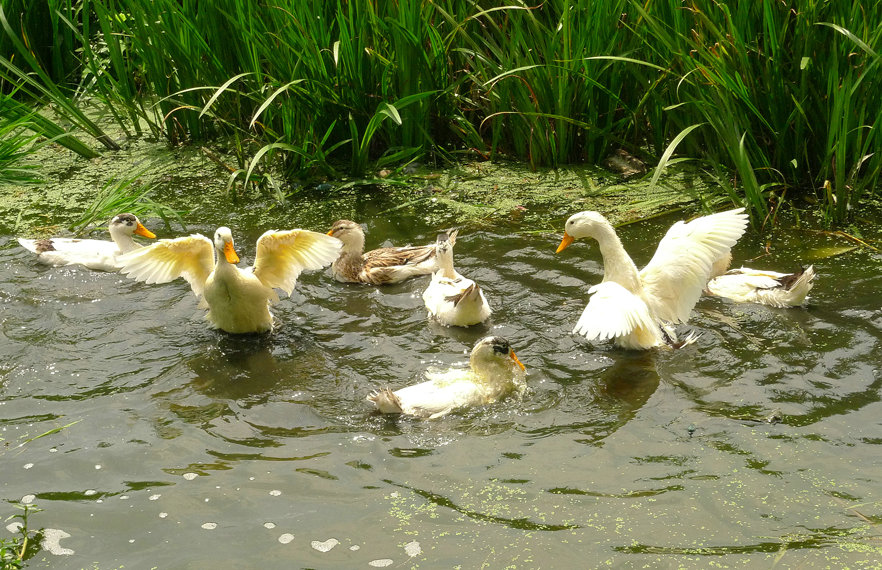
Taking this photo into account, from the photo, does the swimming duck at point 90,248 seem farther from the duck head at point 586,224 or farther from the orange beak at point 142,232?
the duck head at point 586,224

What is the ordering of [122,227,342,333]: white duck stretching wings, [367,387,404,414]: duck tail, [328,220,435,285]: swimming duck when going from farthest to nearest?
[328,220,435,285]: swimming duck < [122,227,342,333]: white duck stretching wings < [367,387,404,414]: duck tail

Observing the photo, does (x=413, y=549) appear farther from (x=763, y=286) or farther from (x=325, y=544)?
(x=763, y=286)

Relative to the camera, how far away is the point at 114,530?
386cm

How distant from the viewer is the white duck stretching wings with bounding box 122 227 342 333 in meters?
5.81

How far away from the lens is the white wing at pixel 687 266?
223 inches

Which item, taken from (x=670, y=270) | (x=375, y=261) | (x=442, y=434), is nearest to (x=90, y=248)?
(x=375, y=261)

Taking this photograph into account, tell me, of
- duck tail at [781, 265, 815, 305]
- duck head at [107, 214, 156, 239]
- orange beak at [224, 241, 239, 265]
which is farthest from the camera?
duck head at [107, 214, 156, 239]

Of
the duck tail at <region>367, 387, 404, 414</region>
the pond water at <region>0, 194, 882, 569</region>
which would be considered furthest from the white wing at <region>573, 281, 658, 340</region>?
the duck tail at <region>367, 387, 404, 414</region>

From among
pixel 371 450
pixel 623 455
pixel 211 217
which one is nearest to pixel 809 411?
pixel 623 455

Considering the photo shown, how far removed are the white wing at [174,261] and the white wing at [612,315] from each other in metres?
2.56

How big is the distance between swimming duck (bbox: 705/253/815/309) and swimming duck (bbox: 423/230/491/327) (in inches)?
62.4

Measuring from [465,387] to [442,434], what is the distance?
0.37m

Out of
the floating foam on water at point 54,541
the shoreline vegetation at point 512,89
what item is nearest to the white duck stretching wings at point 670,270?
the shoreline vegetation at point 512,89

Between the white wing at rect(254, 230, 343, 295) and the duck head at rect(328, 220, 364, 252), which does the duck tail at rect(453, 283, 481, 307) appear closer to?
the white wing at rect(254, 230, 343, 295)
